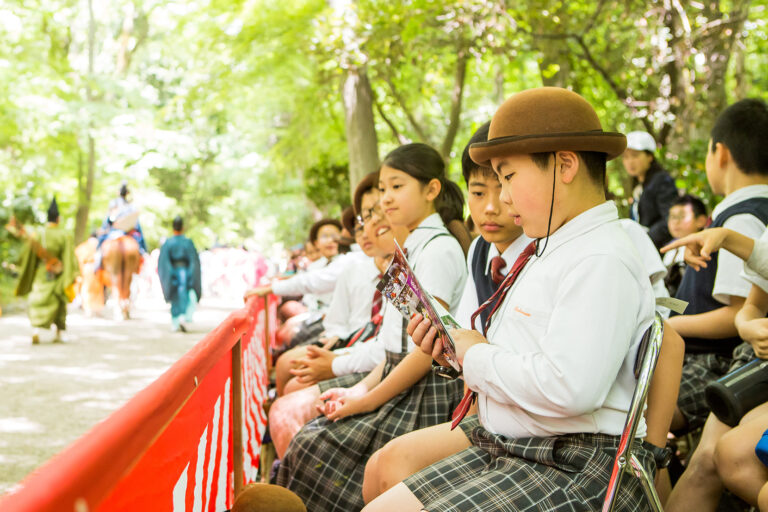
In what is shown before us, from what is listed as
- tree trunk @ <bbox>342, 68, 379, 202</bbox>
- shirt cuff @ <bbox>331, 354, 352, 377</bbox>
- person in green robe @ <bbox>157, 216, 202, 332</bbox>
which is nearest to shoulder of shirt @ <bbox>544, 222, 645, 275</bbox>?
shirt cuff @ <bbox>331, 354, 352, 377</bbox>

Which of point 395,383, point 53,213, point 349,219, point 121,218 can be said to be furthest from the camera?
point 121,218

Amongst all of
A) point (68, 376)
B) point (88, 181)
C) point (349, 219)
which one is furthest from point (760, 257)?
point (88, 181)

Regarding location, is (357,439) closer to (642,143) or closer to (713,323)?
(713,323)

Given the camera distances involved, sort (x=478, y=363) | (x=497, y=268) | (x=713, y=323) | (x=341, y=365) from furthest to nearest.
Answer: (x=341, y=365) < (x=713, y=323) < (x=497, y=268) < (x=478, y=363)

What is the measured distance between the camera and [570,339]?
1.88 meters

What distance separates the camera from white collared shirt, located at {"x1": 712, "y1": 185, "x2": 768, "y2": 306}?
3.24m

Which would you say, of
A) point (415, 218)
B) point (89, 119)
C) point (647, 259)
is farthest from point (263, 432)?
point (89, 119)

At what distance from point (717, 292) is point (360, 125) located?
9486 millimetres

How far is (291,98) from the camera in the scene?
56.1ft

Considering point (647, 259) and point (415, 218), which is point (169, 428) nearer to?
point (415, 218)

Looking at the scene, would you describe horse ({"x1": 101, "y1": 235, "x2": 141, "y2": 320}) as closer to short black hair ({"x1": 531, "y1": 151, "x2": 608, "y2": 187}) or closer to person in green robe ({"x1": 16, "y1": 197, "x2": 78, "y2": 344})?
person in green robe ({"x1": 16, "y1": 197, "x2": 78, "y2": 344})

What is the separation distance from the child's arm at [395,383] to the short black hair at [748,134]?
1.82 meters

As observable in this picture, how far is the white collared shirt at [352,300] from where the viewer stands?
5.69 meters

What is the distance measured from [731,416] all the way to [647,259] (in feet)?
3.47
